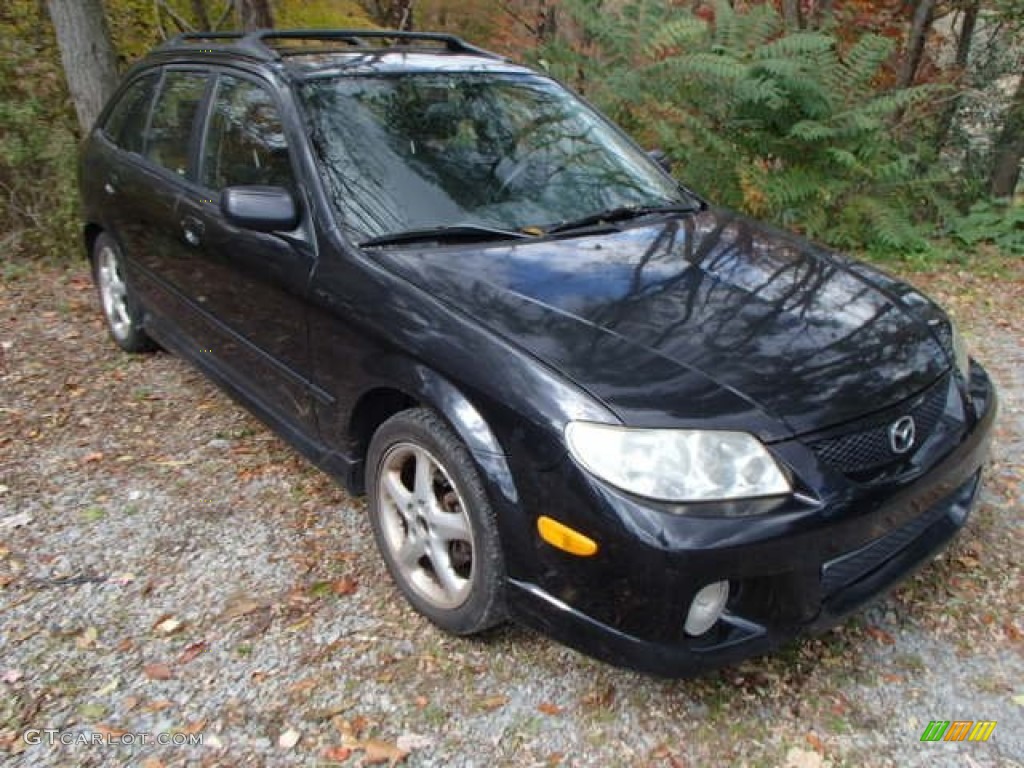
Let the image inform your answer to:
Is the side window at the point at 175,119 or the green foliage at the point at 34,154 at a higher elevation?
the side window at the point at 175,119

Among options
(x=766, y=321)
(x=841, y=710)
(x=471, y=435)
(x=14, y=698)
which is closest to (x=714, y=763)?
(x=841, y=710)

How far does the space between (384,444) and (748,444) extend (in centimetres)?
117

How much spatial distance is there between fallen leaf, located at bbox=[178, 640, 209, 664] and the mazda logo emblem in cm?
215

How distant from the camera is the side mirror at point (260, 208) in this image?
107 inches

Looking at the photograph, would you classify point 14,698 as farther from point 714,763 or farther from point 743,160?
point 743,160

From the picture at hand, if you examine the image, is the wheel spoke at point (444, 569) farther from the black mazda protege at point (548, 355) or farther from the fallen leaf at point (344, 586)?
the fallen leaf at point (344, 586)

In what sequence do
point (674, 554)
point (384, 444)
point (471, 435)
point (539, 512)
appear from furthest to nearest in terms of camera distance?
point (384, 444), point (471, 435), point (539, 512), point (674, 554)

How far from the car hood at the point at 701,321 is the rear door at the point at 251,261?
0.52 meters

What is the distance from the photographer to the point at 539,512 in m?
Answer: 2.08

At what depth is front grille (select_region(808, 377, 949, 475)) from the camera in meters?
2.07

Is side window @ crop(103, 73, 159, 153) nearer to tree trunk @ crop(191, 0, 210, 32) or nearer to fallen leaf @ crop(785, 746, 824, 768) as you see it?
fallen leaf @ crop(785, 746, 824, 768)

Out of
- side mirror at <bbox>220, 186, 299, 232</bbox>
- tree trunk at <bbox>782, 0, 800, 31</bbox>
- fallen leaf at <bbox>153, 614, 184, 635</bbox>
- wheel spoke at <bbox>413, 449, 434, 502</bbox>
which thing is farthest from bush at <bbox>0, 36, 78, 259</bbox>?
tree trunk at <bbox>782, 0, 800, 31</bbox>

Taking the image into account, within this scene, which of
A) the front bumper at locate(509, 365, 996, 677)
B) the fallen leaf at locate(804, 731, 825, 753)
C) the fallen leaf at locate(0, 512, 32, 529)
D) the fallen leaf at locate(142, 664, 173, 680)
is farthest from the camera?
the fallen leaf at locate(0, 512, 32, 529)

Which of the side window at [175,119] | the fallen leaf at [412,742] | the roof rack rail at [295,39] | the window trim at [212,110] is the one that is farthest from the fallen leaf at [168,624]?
the roof rack rail at [295,39]
